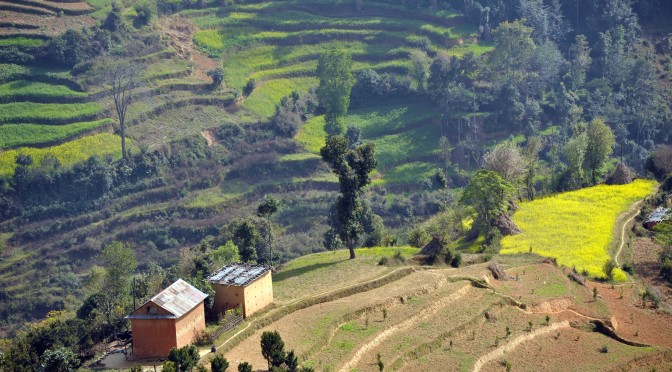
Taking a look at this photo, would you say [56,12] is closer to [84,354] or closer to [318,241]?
[318,241]

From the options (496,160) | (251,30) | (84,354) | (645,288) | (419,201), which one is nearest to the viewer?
(84,354)

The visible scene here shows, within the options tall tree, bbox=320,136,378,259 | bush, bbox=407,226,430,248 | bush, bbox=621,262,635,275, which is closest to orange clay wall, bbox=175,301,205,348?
tall tree, bbox=320,136,378,259

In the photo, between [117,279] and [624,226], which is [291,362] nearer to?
[117,279]

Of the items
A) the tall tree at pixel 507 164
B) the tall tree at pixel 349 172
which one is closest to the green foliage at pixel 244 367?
the tall tree at pixel 349 172

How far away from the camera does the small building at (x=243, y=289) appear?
62.7 meters

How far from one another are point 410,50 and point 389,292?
214 ft

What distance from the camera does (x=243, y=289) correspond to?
6234cm

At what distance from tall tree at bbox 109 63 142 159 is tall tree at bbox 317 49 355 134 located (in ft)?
66.3

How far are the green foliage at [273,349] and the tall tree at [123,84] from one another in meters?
54.1

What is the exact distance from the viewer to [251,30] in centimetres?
12769

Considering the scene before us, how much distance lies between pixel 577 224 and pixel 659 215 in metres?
7.10

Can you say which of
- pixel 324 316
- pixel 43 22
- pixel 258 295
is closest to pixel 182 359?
pixel 258 295

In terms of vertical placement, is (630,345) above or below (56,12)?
below

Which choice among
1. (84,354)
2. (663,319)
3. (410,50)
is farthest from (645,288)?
(410,50)
